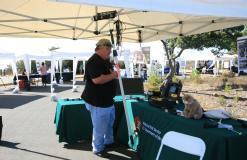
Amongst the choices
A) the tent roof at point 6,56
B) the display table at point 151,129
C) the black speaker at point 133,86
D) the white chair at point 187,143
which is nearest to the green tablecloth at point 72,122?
the display table at point 151,129

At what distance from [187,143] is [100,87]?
239 centimetres

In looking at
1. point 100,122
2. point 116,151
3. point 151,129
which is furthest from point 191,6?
point 116,151

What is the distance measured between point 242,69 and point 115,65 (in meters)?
9.01

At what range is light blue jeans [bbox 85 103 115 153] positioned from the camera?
5762 millimetres

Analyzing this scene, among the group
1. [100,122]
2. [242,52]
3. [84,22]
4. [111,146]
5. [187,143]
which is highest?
[84,22]

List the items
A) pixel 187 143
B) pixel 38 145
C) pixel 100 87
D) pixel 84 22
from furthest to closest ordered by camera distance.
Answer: pixel 84 22, pixel 38 145, pixel 100 87, pixel 187 143

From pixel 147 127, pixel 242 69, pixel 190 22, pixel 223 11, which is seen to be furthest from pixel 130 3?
pixel 242 69

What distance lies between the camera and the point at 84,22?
26.7 feet

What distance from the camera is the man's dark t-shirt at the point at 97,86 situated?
562cm

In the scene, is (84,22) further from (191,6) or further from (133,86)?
(191,6)

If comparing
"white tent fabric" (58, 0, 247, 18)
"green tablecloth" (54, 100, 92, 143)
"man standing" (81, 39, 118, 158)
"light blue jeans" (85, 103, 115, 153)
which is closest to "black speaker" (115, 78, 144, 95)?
"green tablecloth" (54, 100, 92, 143)

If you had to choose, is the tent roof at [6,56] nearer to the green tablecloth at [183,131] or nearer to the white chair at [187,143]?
the green tablecloth at [183,131]

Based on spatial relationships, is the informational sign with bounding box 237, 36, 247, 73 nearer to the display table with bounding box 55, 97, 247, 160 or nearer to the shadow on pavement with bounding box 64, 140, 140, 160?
the display table with bounding box 55, 97, 247, 160

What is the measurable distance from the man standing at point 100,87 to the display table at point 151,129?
18.8 inches
